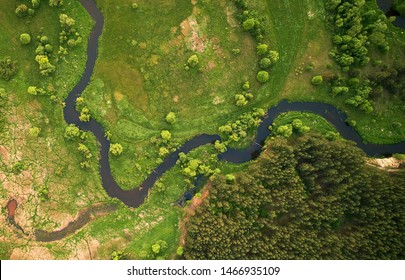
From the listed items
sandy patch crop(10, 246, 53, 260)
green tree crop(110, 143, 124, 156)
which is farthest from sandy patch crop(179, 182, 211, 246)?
sandy patch crop(10, 246, 53, 260)

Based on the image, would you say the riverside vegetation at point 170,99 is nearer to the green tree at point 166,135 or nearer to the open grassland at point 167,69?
the open grassland at point 167,69

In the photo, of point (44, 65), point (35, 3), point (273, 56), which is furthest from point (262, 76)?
point (35, 3)

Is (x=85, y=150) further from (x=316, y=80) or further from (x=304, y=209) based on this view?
(x=316, y=80)

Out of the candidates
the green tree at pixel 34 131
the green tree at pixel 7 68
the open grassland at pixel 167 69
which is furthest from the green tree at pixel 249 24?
the green tree at pixel 7 68

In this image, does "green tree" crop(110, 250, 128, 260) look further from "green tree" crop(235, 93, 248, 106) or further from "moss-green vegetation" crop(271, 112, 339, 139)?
"moss-green vegetation" crop(271, 112, 339, 139)

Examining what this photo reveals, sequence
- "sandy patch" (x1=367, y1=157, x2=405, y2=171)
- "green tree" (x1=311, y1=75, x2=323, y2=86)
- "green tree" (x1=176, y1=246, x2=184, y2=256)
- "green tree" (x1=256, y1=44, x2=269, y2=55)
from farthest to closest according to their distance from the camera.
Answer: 1. "sandy patch" (x1=367, y1=157, x2=405, y2=171)
2. "green tree" (x1=311, y1=75, x2=323, y2=86)
3. "green tree" (x1=256, y1=44, x2=269, y2=55)
4. "green tree" (x1=176, y1=246, x2=184, y2=256)

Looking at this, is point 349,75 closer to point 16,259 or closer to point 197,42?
point 197,42

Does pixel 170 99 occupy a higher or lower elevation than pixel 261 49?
lower

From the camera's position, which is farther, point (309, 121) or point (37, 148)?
point (309, 121)
